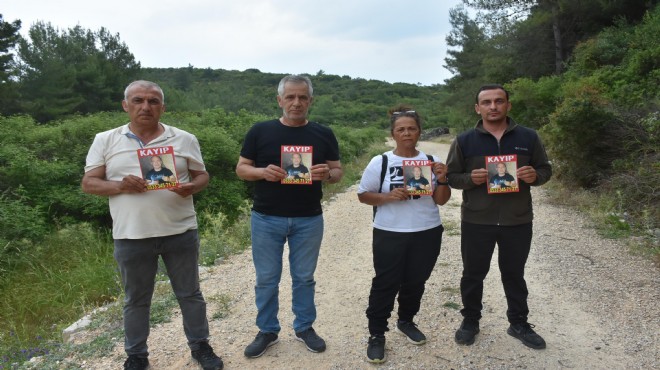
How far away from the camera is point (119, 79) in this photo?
3706cm

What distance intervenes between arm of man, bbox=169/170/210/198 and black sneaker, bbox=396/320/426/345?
1.92 m

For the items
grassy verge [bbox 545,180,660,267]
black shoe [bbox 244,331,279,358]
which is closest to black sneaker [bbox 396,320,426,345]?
black shoe [bbox 244,331,279,358]

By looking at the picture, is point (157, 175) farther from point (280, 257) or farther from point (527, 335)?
point (527, 335)

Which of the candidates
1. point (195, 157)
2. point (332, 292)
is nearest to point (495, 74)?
point (332, 292)

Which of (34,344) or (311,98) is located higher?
(311,98)

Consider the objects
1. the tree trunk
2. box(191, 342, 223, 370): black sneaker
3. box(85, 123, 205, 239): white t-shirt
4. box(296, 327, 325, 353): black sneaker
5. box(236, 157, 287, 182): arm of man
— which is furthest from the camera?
the tree trunk

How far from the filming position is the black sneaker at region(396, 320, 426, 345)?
3.74m

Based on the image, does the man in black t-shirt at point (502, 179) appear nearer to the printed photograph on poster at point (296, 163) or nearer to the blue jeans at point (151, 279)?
the printed photograph on poster at point (296, 163)

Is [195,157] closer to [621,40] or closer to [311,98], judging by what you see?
[311,98]

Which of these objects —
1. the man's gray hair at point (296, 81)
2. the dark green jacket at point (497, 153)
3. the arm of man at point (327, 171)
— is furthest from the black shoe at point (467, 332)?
the man's gray hair at point (296, 81)

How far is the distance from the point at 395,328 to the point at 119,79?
38379 millimetres

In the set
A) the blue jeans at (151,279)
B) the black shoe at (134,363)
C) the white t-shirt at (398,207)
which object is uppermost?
the white t-shirt at (398,207)

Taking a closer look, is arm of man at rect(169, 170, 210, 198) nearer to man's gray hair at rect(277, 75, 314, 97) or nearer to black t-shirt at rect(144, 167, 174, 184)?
black t-shirt at rect(144, 167, 174, 184)

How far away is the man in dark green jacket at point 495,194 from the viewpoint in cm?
341
